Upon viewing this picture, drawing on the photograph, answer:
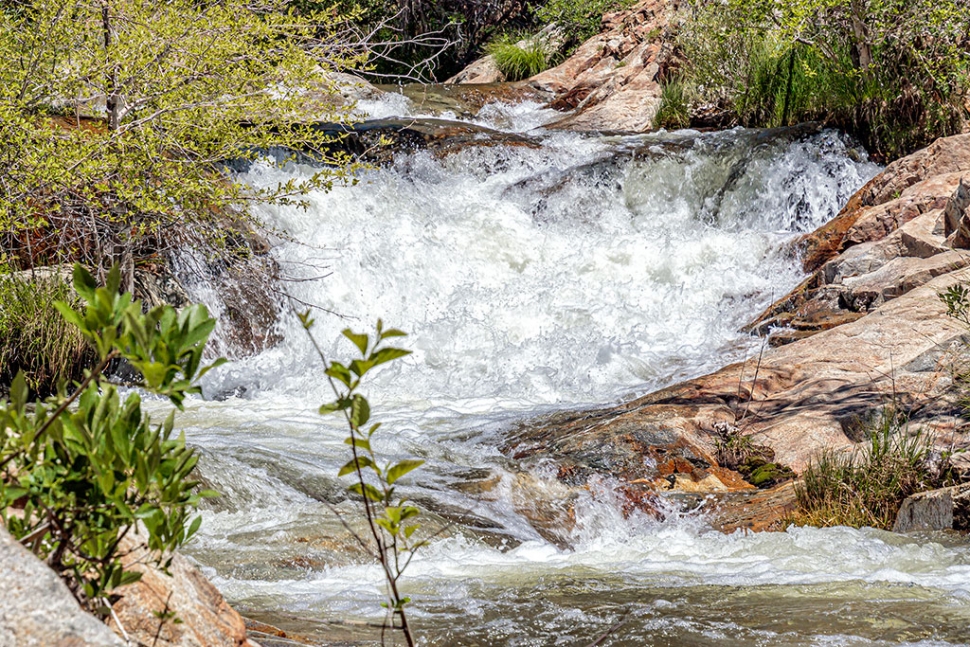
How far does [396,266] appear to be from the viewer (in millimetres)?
11844

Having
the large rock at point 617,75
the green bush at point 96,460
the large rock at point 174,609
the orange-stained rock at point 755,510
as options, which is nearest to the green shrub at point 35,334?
the orange-stained rock at point 755,510

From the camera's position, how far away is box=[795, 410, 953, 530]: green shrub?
17.8ft

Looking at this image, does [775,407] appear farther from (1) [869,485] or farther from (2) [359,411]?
(2) [359,411]

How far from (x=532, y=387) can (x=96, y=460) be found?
7.77 meters

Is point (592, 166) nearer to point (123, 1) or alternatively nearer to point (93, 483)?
point (123, 1)

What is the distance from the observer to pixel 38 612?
139cm

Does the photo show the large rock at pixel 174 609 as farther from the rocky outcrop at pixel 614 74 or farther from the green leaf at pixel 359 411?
the rocky outcrop at pixel 614 74

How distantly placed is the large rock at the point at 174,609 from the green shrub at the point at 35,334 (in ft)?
22.3

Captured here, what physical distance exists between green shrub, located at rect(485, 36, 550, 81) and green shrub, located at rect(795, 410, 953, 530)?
18.5 metres

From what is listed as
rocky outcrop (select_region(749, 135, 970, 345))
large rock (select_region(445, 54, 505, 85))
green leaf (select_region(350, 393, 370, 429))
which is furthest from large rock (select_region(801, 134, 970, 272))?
large rock (select_region(445, 54, 505, 85))

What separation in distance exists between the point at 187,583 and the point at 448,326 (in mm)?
8649

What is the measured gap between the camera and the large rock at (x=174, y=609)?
2018 millimetres

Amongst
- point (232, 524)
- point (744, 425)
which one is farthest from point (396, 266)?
point (232, 524)

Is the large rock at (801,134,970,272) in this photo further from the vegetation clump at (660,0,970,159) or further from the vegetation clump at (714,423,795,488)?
the vegetation clump at (714,423,795,488)
